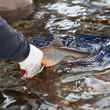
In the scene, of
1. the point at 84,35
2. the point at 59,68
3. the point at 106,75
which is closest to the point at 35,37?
the point at 84,35

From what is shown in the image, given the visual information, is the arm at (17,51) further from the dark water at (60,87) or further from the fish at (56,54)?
the fish at (56,54)

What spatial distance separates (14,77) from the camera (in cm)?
417

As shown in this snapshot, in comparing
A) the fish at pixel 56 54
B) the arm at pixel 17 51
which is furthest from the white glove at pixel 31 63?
the fish at pixel 56 54

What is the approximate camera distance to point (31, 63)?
3943 millimetres

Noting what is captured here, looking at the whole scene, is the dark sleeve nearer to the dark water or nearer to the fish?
the dark water

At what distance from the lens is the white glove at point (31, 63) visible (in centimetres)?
Answer: 393

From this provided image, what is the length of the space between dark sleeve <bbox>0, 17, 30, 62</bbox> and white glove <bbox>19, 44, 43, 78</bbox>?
3.2 inches

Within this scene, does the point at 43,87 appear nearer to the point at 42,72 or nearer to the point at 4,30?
the point at 42,72

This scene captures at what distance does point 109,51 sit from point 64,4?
1.78 meters

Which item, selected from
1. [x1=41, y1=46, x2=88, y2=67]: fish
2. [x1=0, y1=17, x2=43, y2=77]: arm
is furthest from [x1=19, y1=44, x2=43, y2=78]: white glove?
[x1=41, y1=46, x2=88, y2=67]: fish

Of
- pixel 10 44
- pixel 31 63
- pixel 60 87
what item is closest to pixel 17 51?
pixel 10 44

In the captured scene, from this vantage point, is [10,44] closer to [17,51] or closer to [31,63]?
[17,51]

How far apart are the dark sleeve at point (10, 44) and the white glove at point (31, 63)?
0.27ft

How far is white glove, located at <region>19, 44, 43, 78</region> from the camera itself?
3934 millimetres
